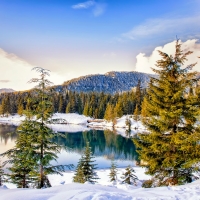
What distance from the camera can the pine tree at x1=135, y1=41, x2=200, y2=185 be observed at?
1049 cm

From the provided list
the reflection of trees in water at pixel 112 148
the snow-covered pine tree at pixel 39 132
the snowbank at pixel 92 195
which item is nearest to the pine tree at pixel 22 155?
the snow-covered pine tree at pixel 39 132

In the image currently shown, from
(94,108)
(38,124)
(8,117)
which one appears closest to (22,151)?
(38,124)

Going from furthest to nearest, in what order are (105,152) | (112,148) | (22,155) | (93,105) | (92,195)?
(93,105) → (112,148) → (105,152) → (22,155) → (92,195)

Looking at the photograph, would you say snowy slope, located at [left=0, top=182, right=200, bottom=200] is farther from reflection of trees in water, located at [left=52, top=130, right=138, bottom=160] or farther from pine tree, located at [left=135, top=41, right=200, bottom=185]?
reflection of trees in water, located at [left=52, top=130, right=138, bottom=160]

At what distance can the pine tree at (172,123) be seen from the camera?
34.4 ft

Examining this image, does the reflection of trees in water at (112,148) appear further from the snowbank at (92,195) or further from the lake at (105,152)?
the snowbank at (92,195)

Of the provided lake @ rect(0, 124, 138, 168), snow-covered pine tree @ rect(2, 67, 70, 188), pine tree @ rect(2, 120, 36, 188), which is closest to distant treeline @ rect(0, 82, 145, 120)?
lake @ rect(0, 124, 138, 168)

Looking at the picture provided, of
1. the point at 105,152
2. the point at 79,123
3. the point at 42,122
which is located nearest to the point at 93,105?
the point at 79,123

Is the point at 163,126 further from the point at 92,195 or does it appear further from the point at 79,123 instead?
the point at 79,123

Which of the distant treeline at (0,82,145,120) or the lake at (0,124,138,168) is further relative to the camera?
the distant treeline at (0,82,145,120)

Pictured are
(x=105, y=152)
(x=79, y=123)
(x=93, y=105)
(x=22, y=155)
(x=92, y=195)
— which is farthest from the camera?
(x=93, y=105)

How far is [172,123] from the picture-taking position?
11.2m

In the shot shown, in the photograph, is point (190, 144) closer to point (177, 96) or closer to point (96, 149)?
point (177, 96)

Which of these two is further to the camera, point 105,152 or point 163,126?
point 105,152
